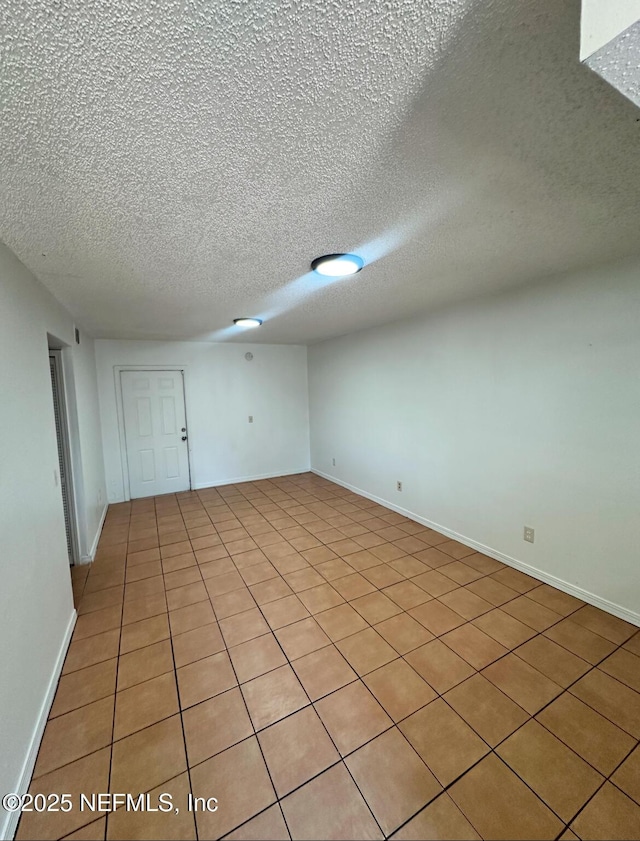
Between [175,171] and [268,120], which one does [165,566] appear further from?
[268,120]

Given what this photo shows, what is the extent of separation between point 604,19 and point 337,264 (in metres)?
1.35

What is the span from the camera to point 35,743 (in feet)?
4.65

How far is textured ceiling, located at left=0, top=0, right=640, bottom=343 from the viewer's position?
0.67m

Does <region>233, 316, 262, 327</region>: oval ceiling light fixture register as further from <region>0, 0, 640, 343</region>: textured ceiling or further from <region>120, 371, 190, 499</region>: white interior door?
<region>120, 371, 190, 499</region>: white interior door

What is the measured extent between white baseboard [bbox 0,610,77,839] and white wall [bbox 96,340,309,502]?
3.06 metres

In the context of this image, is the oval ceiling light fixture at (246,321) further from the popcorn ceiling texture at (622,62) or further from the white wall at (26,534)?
the popcorn ceiling texture at (622,62)

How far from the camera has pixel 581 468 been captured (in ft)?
7.47

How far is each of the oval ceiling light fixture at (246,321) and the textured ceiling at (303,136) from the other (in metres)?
1.42

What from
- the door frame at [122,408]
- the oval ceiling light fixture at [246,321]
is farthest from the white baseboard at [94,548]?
the oval ceiling light fixture at [246,321]

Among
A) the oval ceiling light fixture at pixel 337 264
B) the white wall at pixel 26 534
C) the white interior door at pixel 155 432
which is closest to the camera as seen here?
the white wall at pixel 26 534

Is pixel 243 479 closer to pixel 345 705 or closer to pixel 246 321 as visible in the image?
pixel 246 321

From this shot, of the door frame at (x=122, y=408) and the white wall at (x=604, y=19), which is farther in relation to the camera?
the door frame at (x=122, y=408)

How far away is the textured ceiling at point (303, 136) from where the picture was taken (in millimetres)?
667

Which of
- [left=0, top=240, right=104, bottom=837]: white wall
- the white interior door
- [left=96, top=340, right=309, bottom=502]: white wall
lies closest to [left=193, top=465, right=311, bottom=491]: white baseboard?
[left=96, top=340, right=309, bottom=502]: white wall
